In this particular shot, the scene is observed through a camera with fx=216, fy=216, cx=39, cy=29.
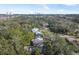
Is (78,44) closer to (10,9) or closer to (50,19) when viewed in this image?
(50,19)

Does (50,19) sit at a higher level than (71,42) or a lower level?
higher

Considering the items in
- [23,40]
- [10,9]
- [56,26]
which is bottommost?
[23,40]

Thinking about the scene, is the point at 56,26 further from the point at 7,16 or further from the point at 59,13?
the point at 7,16

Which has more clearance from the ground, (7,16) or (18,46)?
(7,16)
